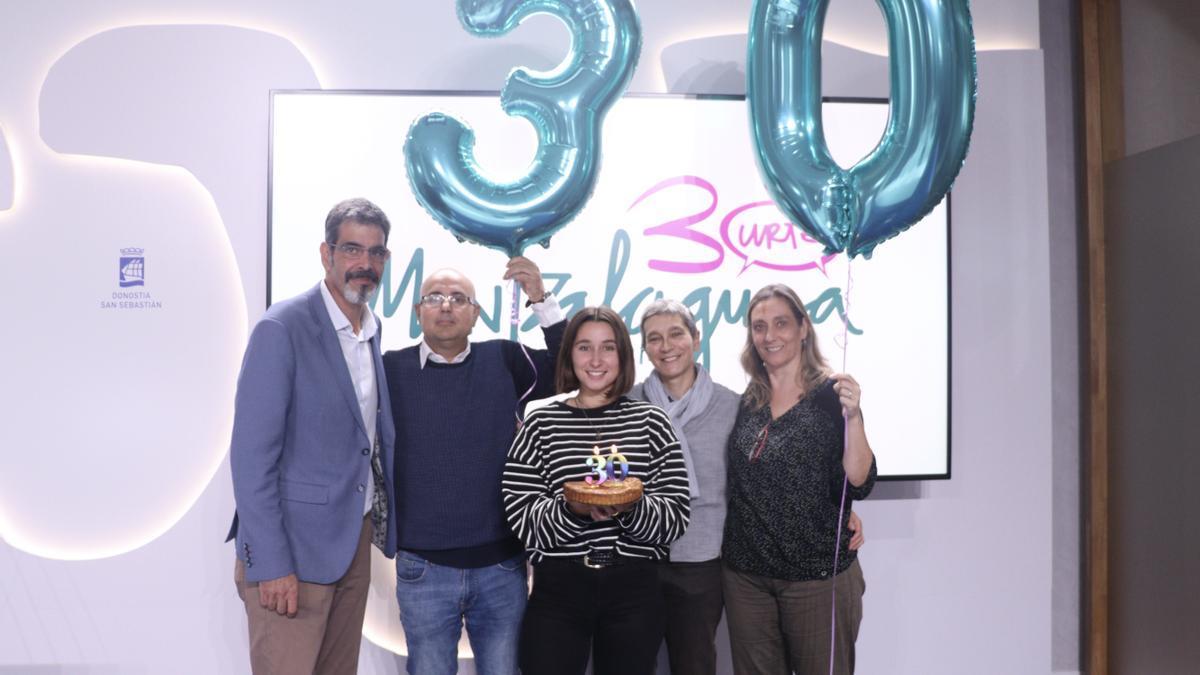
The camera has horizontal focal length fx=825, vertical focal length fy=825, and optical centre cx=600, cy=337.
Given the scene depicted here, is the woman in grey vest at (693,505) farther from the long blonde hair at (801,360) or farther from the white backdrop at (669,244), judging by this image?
the white backdrop at (669,244)

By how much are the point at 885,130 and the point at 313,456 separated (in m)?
1.49

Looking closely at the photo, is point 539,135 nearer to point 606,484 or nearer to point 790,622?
point 606,484

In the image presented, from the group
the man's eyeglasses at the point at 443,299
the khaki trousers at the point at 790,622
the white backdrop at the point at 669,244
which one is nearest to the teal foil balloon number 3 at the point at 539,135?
the man's eyeglasses at the point at 443,299

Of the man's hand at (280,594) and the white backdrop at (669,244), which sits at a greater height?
the white backdrop at (669,244)

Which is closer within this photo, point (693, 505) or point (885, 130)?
point (885, 130)

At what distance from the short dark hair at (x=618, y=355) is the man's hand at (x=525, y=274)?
0.13 metres

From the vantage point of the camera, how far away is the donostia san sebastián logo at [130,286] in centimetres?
275


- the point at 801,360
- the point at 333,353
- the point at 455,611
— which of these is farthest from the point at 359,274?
the point at 801,360

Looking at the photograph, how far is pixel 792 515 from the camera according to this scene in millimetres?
2049

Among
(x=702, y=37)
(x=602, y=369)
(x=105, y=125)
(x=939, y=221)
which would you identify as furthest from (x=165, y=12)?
(x=939, y=221)

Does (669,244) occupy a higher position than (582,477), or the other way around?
(669,244)

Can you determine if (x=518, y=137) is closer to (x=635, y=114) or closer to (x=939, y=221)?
(x=635, y=114)

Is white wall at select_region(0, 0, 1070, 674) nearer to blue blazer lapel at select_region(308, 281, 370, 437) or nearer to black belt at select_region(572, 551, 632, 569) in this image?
blue blazer lapel at select_region(308, 281, 370, 437)

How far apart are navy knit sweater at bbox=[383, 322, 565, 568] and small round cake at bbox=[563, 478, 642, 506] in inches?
12.6
